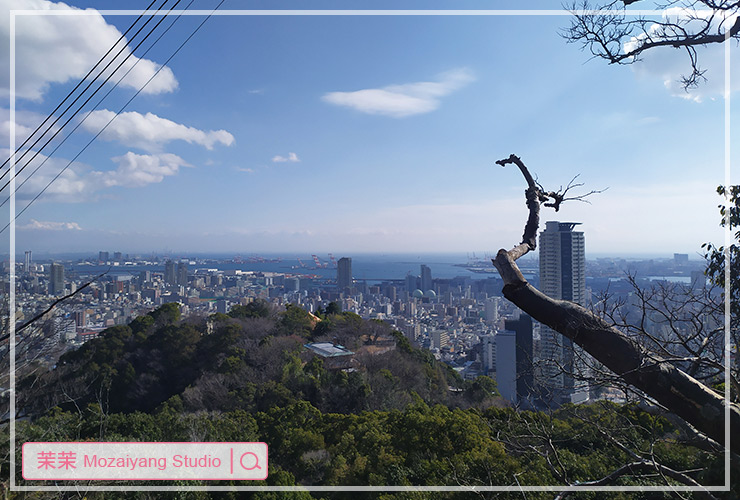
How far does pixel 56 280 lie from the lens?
9047mm

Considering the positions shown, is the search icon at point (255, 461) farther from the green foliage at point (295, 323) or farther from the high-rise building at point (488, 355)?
Answer: the high-rise building at point (488, 355)

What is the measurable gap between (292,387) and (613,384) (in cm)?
786

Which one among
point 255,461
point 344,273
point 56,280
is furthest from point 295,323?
point 344,273

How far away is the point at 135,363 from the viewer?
11344 mm

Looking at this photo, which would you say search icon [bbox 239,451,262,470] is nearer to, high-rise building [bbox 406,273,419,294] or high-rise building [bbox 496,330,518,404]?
high-rise building [bbox 496,330,518,404]

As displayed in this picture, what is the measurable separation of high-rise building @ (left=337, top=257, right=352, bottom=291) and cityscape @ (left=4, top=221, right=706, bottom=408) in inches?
4.5

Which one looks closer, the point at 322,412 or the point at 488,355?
the point at 322,412

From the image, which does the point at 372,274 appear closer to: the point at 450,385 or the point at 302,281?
the point at 302,281

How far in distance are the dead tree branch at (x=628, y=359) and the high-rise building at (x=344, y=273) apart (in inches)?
1539

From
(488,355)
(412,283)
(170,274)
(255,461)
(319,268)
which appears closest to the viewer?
(255,461)

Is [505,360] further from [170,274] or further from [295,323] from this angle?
[170,274]

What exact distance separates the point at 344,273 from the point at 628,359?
40.7 m

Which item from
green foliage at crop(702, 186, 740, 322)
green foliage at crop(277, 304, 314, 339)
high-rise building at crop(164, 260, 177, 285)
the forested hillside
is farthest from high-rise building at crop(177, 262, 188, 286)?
green foliage at crop(702, 186, 740, 322)

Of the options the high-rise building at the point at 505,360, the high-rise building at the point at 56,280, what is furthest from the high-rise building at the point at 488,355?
the high-rise building at the point at 56,280
